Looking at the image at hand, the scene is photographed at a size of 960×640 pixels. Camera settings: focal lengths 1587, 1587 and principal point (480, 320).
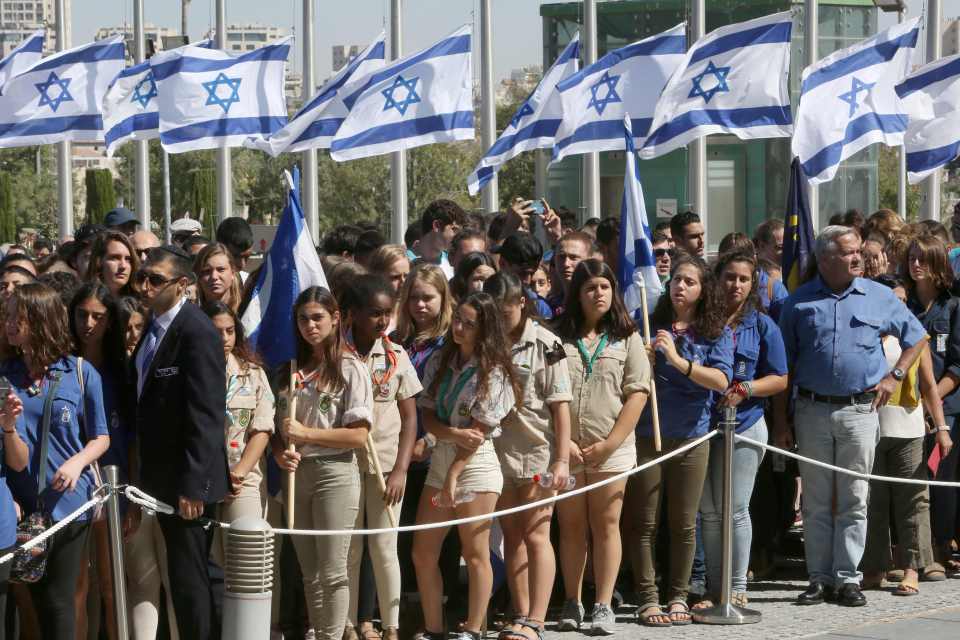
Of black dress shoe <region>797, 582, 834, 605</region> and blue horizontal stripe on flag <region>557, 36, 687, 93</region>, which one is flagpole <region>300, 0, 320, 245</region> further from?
black dress shoe <region>797, 582, 834, 605</region>

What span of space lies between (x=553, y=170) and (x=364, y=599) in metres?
39.7

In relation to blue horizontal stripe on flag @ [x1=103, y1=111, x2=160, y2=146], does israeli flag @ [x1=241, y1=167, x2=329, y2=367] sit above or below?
below

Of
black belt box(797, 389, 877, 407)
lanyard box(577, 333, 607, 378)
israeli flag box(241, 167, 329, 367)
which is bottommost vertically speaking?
black belt box(797, 389, 877, 407)

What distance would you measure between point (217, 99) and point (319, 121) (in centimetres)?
134

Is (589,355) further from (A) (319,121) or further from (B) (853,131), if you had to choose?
(A) (319,121)

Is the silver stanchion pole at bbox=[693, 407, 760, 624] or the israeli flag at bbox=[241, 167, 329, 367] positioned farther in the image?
the silver stanchion pole at bbox=[693, 407, 760, 624]

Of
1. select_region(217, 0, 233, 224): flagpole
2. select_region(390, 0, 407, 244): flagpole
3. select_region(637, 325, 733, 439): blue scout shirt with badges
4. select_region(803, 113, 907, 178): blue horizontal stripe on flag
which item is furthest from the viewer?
select_region(217, 0, 233, 224): flagpole

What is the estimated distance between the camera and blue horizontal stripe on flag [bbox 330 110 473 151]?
15039 mm

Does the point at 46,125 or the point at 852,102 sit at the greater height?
the point at 46,125

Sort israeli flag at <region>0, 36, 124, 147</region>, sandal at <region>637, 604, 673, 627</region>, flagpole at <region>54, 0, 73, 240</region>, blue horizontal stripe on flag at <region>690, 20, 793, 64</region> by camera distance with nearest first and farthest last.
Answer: sandal at <region>637, 604, 673, 627</region> → blue horizontal stripe on flag at <region>690, 20, 793, 64</region> → israeli flag at <region>0, 36, 124, 147</region> → flagpole at <region>54, 0, 73, 240</region>

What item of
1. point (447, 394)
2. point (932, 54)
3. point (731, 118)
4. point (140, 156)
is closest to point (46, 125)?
point (140, 156)

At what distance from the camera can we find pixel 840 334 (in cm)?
874

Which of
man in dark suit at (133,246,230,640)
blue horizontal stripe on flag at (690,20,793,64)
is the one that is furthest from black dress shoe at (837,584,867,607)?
blue horizontal stripe on flag at (690,20,793,64)

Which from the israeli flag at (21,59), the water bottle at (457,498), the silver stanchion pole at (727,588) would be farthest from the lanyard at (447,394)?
the israeli flag at (21,59)
